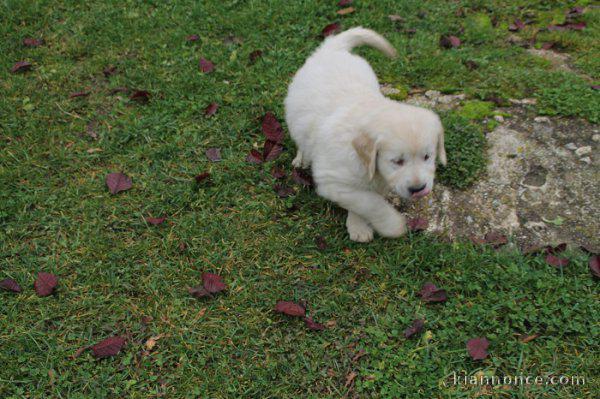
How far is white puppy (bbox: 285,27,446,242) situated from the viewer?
275cm

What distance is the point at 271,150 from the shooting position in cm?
391

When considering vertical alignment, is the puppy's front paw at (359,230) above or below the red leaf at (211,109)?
below

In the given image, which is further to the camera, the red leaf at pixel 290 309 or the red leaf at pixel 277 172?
the red leaf at pixel 277 172

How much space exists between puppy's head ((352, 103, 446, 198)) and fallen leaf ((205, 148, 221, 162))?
143cm

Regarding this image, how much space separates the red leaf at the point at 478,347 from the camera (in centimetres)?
264

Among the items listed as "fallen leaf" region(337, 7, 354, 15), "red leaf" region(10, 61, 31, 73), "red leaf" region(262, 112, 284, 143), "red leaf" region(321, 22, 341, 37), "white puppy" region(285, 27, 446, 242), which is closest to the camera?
"white puppy" region(285, 27, 446, 242)

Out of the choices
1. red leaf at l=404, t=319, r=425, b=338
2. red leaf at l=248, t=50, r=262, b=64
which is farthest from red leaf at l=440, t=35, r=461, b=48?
red leaf at l=404, t=319, r=425, b=338

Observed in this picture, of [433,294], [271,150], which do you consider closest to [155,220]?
[271,150]

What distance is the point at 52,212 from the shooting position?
141 inches

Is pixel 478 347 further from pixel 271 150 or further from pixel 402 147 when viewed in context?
pixel 271 150

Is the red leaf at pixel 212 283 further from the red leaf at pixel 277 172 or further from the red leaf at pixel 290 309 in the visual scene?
the red leaf at pixel 277 172

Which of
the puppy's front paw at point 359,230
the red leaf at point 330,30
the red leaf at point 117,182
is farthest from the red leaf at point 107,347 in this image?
the red leaf at point 330,30

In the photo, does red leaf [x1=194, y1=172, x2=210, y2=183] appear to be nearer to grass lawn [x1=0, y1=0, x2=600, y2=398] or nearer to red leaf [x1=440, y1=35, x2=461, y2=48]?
grass lawn [x1=0, y1=0, x2=600, y2=398]

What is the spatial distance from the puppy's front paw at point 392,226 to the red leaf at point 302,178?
27.2 inches
